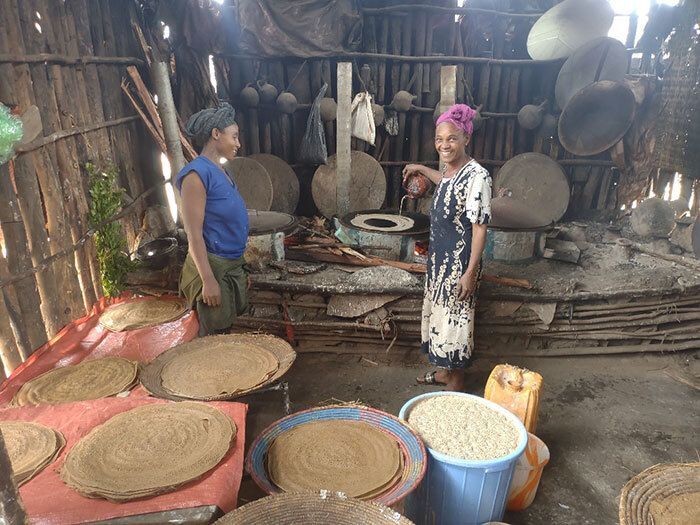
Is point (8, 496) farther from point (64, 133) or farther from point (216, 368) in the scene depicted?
point (64, 133)

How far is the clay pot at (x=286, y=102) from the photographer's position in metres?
5.92

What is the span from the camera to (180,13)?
16.1ft

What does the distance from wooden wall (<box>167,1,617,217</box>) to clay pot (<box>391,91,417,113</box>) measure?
229mm

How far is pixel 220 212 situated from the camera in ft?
9.36

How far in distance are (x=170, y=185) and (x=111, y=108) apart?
122 cm

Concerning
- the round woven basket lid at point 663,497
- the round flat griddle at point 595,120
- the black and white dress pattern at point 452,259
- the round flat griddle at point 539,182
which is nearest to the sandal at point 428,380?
the black and white dress pattern at point 452,259

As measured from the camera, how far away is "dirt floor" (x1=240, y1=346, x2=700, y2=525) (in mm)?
2910

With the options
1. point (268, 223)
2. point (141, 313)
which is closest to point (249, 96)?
point (268, 223)

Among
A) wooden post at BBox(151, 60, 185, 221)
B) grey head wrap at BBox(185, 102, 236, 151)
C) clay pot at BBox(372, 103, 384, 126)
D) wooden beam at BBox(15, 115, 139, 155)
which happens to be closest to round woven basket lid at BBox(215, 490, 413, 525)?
grey head wrap at BBox(185, 102, 236, 151)

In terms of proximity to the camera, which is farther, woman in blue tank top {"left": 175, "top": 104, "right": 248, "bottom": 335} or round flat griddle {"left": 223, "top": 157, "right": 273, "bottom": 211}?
round flat griddle {"left": 223, "top": 157, "right": 273, "bottom": 211}

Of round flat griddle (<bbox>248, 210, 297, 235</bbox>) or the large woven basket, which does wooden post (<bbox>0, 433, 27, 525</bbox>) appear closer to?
the large woven basket

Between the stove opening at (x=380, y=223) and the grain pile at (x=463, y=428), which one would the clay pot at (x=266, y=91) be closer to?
the stove opening at (x=380, y=223)

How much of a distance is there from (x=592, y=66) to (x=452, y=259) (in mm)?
4173

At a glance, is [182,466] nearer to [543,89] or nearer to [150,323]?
[150,323]
